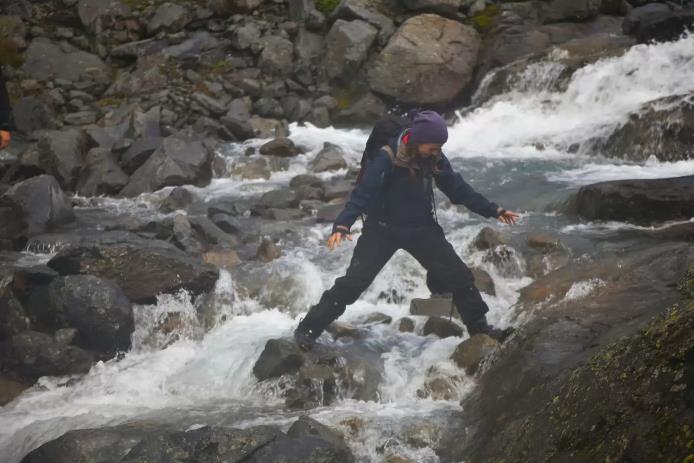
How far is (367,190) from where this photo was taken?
5.86m

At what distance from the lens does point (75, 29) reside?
2291cm

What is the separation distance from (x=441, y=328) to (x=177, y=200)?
24.3 feet

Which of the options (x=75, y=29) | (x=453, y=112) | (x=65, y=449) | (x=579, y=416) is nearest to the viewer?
(x=579, y=416)

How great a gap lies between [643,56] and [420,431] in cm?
1401

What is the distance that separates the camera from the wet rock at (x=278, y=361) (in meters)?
6.77

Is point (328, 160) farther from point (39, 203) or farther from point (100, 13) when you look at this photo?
point (100, 13)

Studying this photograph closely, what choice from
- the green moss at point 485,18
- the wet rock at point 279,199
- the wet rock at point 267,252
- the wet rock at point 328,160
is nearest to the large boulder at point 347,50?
the green moss at point 485,18

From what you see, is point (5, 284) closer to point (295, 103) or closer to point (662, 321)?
point (662, 321)

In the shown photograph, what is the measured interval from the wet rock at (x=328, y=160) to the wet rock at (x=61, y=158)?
534 cm

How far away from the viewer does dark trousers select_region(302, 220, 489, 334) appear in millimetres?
6281

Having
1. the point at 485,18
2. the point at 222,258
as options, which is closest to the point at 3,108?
the point at 222,258

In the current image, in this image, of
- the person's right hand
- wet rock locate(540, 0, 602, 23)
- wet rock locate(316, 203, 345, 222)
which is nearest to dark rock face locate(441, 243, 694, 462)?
the person's right hand

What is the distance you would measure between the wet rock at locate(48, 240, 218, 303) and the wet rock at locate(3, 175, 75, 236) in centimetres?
287

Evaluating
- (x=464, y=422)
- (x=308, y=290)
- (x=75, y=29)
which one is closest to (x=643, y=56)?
(x=308, y=290)
